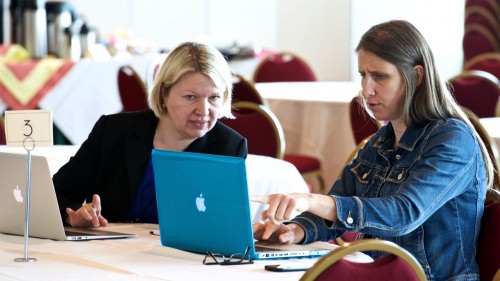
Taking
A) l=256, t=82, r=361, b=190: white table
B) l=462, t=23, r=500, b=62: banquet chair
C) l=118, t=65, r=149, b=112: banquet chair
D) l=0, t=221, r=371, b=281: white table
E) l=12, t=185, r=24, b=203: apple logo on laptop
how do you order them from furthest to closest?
l=462, t=23, r=500, b=62: banquet chair
l=118, t=65, r=149, b=112: banquet chair
l=256, t=82, r=361, b=190: white table
l=12, t=185, r=24, b=203: apple logo on laptop
l=0, t=221, r=371, b=281: white table

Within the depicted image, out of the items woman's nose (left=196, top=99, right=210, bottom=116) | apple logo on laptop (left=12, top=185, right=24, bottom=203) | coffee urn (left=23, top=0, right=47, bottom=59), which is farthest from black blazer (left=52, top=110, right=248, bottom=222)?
coffee urn (left=23, top=0, right=47, bottom=59)

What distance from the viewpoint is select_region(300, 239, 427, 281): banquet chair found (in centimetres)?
190

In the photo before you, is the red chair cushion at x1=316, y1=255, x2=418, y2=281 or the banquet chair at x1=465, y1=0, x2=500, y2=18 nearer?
the red chair cushion at x1=316, y1=255, x2=418, y2=281

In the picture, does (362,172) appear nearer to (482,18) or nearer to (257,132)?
(257,132)

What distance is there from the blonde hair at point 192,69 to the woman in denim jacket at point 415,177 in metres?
0.57

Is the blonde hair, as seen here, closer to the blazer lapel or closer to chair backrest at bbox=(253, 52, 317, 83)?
the blazer lapel

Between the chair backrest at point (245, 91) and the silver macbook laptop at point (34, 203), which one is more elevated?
the silver macbook laptop at point (34, 203)

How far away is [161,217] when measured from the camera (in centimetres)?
255

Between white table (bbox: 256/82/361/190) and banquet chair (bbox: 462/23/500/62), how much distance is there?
175cm

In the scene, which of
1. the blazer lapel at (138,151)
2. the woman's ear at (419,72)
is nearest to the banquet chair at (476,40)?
the blazer lapel at (138,151)

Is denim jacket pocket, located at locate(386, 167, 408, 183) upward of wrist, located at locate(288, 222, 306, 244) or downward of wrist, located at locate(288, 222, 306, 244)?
upward

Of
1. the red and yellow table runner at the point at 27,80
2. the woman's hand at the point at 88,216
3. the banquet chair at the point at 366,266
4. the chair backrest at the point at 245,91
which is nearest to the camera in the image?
the banquet chair at the point at 366,266

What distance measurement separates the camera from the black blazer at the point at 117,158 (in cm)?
311

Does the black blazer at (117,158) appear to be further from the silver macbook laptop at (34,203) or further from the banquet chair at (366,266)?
the banquet chair at (366,266)
